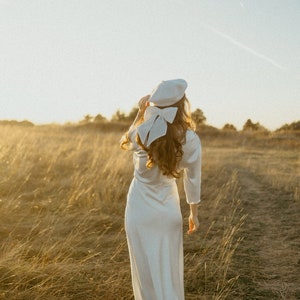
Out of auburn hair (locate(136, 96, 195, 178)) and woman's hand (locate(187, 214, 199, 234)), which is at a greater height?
auburn hair (locate(136, 96, 195, 178))

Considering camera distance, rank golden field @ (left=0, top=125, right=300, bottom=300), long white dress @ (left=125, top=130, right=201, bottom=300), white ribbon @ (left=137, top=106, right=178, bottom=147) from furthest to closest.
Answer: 1. golden field @ (left=0, top=125, right=300, bottom=300)
2. long white dress @ (left=125, top=130, right=201, bottom=300)
3. white ribbon @ (left=137, top=106, right=178, bottom=147)

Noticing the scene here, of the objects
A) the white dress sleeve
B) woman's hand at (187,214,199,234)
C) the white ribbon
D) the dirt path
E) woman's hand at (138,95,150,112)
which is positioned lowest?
the dirt path

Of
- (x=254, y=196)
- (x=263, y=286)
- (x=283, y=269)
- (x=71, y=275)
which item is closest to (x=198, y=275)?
(x=263, y=286)

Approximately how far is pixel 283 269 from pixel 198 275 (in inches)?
37.5

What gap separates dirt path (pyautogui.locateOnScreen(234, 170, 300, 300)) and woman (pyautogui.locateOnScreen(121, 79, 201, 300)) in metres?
1.28

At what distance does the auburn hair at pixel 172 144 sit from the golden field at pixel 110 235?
1418mm

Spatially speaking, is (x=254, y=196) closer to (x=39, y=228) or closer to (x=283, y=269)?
(x=283, y=269)

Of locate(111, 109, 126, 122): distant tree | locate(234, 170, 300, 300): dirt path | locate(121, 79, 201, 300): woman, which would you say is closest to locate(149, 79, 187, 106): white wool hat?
locate(121, 79, 201, 300): woman

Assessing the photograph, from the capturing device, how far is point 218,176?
9.76 metres

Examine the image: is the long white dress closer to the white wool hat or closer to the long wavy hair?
the long wavy hair

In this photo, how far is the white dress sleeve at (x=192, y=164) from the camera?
2779 millimetres

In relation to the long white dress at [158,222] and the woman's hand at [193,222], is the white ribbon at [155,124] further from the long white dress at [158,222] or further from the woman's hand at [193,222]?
the woman's hand at [193,222]

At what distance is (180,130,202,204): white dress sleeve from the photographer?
9.12ft

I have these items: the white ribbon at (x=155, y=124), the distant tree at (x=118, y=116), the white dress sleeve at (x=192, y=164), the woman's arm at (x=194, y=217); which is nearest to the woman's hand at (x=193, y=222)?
the woman's arm at (x=194, y=217)
